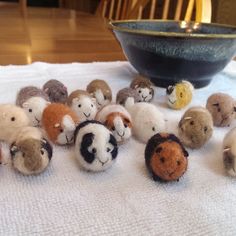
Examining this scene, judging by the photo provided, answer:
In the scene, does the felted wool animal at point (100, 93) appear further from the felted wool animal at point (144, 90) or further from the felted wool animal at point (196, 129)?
the felted wool animal at point (196, 129)

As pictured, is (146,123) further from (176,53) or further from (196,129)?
(176,53)

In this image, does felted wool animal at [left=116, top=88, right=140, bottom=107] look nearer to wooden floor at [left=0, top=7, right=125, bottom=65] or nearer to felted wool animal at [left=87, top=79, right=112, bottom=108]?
felted wool animal at [left=87, top=79, right=112, bottom=108]

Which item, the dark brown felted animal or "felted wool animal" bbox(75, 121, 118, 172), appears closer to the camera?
"felted wool animal" bbox(75, 121, 118, 172)

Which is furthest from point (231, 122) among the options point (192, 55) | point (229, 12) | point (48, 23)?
point (229, 12)

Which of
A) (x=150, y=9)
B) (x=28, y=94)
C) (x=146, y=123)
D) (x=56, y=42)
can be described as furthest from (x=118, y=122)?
(x=150, y=9)

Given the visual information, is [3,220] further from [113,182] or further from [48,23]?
[48,23]

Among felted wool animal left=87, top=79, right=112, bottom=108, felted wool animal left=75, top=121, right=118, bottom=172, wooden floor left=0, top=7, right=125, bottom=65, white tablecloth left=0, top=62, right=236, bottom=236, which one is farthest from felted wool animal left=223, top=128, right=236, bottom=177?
wooden floor left=0, top=7, right=125, bottom=65

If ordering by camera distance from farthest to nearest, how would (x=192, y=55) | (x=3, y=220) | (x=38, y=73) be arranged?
(x=38, y=73) → (x=192, y=55) → (x=3, y=220)
